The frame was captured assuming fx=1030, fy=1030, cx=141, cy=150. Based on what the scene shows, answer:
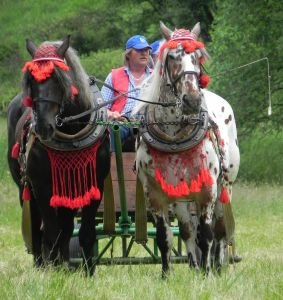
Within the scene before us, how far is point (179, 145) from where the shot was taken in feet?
23.8

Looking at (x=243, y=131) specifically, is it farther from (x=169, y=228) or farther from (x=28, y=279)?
(x=28, y=279)

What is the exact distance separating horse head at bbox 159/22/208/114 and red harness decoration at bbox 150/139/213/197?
479mm

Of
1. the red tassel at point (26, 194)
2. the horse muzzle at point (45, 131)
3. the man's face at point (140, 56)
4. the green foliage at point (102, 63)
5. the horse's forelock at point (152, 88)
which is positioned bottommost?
the green foliage at point (102, 63)

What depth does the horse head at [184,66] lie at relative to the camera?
6.78 metres

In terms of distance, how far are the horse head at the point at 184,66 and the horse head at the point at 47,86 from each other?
2.23 ft

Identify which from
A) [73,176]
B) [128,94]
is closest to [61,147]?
[73,176]

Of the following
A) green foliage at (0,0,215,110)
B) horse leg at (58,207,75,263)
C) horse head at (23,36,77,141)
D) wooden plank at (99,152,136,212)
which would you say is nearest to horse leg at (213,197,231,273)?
wooden plank at (99,152,136,212)

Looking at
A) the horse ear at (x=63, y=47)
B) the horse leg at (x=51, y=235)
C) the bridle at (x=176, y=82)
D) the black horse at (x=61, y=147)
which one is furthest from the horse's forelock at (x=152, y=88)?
the horse leg at (x=51, y=235)

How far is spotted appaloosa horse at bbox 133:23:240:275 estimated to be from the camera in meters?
7.02

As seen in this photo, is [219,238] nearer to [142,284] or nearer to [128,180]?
[128,180]

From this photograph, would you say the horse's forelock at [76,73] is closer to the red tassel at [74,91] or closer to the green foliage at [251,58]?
the red tassel at [74,91]

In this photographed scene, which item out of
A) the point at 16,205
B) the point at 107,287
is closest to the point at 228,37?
the point at 16,205

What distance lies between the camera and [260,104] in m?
25.0

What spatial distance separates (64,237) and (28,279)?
1.80m
